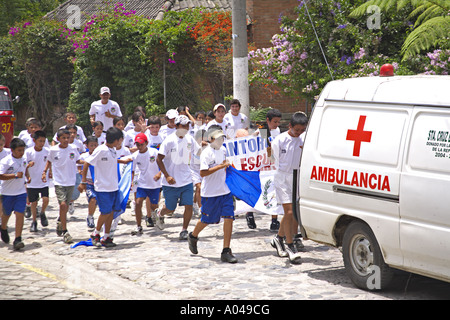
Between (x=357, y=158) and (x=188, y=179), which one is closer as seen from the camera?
(x=357, y=158)

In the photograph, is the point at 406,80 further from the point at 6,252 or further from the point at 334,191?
the point at 6,252

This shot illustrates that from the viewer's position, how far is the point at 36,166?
11.9 metres

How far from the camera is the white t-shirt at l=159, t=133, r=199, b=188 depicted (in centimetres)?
1074

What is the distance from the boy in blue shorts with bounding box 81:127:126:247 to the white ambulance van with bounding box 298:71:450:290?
3243 millimetres

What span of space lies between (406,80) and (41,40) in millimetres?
21973

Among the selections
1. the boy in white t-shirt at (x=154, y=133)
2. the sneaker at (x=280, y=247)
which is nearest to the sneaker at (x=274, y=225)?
the sneaker at (x=280, y=247)

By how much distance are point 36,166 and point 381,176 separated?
22.6 feet

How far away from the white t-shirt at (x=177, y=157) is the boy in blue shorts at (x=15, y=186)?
7.11 feet

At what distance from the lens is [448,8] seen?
11.4 meters

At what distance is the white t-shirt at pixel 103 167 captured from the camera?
10.1 meters

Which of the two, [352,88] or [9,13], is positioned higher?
[9,13]

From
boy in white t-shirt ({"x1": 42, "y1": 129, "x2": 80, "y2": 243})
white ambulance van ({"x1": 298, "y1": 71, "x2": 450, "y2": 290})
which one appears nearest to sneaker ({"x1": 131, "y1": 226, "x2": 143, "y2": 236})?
boy in white t-shirt ({"x1": 42, "y1": 129, "x2": 80, "y2": 243})

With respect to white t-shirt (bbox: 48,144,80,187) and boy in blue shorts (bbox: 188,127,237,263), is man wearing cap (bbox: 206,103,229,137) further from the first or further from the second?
boy in blue shorts (bbox: 188,127,237,263)
